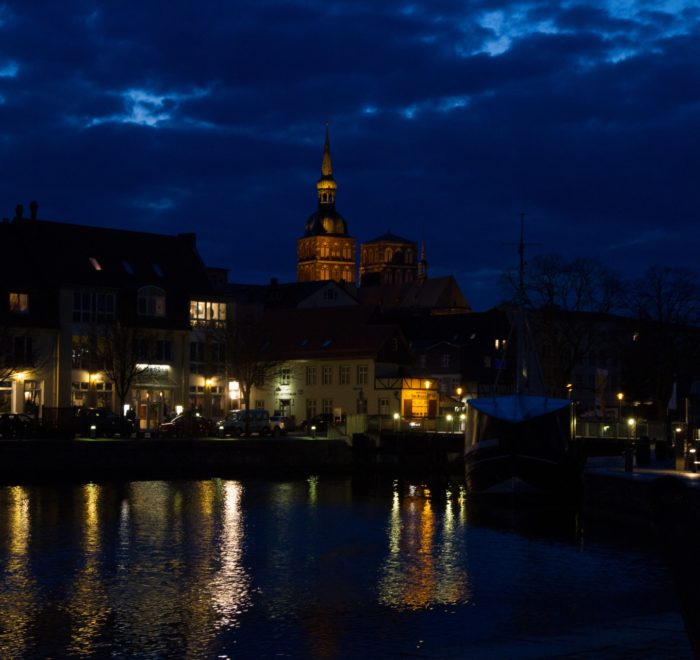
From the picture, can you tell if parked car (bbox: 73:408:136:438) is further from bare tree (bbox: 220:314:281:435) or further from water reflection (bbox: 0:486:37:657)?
water reflection (bbox: 0:486:37:657)

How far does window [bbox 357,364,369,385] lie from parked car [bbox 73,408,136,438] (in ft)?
103

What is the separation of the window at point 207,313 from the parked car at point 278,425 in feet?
31.4

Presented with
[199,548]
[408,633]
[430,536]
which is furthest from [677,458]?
[408,633]

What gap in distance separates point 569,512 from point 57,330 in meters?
48.0

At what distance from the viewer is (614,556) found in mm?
38781

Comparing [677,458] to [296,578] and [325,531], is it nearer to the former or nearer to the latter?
[325,531]

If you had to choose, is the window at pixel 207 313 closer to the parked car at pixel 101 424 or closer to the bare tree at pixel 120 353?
the bare tree at pixel 120 353

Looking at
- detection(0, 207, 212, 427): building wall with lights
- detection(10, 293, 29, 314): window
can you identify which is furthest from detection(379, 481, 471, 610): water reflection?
detection(10, 293, 29, 314): window

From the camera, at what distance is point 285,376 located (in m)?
113

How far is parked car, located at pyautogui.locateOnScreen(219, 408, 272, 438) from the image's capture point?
90.0 m

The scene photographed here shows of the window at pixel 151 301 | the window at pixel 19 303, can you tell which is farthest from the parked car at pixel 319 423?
the window at pixel 19 303

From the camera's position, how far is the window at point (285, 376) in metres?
113

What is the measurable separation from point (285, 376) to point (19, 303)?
29.4m

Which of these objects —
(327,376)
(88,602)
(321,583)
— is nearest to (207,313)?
(327,376)
